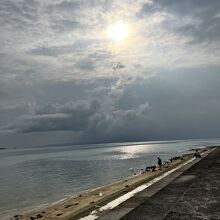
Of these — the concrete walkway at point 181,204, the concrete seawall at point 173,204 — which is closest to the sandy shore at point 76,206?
the concrete seawall at point 173,204

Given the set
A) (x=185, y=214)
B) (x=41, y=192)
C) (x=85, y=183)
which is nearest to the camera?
(x=185, y=214)

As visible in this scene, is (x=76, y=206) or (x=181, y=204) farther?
(x=76, y=206)

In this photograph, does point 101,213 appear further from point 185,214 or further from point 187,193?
point 187,193

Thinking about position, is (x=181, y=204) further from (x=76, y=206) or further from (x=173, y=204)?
(x=76, y=206)

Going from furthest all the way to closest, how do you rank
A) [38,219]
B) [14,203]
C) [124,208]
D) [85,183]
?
[85,183] → [14,203] → [38,219] → [124,208]

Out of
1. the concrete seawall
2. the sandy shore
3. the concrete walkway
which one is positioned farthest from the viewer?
the sandy shore

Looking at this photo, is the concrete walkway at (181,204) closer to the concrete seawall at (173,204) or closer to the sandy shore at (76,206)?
the concrete seawall at (173,204)

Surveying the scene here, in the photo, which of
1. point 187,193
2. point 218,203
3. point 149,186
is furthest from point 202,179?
point 218,203

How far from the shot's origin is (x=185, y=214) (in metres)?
14.3

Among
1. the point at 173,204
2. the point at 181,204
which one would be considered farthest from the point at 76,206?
the point at 181,204

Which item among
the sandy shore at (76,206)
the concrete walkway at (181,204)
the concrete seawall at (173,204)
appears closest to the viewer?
the concrete walkway at (181,204)

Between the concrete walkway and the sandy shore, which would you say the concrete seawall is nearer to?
the concrete walkway

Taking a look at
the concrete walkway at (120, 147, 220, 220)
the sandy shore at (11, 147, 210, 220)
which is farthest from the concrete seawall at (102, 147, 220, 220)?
the sandy shore at (11, 147, 210, 220)

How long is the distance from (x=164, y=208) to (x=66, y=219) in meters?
→ 4.49
